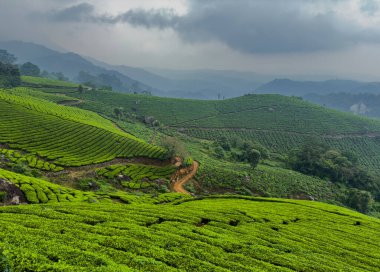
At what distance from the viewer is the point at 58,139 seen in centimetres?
7088

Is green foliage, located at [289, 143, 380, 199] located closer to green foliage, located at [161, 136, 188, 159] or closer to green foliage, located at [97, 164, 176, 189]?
green foliage, located at [161, 136, 188, 159]

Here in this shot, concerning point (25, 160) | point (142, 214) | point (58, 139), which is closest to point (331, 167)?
point (58, 139)

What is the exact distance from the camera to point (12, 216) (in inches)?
882

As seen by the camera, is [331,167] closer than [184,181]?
No

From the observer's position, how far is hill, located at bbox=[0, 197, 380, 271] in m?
16.2

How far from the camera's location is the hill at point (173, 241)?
16.2 meters

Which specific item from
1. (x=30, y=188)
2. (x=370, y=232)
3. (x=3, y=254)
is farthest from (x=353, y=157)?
(x=3, y=254)

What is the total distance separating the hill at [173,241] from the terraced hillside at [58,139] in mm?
38087

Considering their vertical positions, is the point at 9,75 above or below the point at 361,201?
above

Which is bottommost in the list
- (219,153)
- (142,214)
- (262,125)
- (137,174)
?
(137,174)

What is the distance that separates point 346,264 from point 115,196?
32.0m

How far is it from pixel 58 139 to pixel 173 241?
60.0 metres

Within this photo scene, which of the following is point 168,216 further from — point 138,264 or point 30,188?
point 30,188

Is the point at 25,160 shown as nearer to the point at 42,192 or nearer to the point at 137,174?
the point at 42,192
